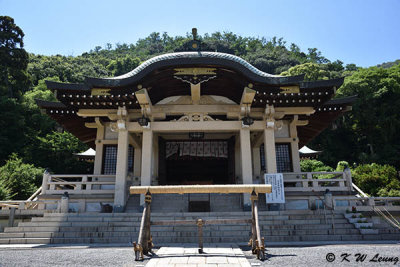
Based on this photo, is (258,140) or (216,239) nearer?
(216,239)

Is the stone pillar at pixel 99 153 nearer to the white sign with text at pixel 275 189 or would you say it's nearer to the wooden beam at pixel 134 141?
the wooden beam at pixel 134 141

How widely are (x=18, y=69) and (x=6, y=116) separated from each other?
280 inches

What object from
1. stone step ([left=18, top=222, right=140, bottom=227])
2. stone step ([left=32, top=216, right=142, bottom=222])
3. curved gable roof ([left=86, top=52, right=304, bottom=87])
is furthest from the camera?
curved gable roof ([left=86, top=52, right=304, bottom=87])

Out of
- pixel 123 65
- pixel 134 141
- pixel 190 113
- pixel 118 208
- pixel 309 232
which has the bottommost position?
pixel 309 232

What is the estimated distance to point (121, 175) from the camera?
1146cm

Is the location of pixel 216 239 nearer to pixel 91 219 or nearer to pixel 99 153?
pixel 91 219

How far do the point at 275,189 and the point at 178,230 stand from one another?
166 inches

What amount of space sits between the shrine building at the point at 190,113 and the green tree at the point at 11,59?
1085 inches

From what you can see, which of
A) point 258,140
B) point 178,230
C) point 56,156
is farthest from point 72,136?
point 178,230

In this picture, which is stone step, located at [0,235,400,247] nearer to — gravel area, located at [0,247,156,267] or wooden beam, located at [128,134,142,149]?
gravel area, located at [0,247,156,267]

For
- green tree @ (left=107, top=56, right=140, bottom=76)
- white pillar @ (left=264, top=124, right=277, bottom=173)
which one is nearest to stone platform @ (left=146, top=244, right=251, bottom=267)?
white pillar @ (left=264, top=124, right=277, bottom=173)

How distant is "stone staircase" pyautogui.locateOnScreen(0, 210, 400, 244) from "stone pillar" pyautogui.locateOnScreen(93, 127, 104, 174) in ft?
14.7

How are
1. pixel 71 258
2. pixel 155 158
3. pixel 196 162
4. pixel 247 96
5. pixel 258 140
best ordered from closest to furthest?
pixel 71 258 → pixel 247 96 → pixel 258 140 → pixel 155 158 → pixel 196 162

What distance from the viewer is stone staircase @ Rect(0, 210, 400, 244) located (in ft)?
26.9
